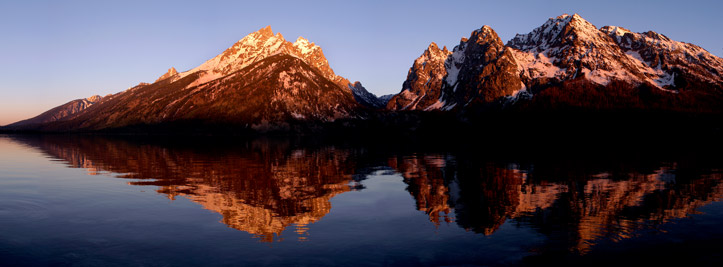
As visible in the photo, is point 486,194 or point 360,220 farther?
point 486,194

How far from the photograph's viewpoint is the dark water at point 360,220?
2334 centimetres

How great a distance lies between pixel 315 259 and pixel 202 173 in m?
43.0

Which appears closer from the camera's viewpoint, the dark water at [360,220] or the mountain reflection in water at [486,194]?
the dark water at [360,220]

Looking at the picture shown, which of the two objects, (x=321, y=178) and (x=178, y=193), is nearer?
(x=178, y=193)

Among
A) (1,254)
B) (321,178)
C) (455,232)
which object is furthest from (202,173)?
(455,232)

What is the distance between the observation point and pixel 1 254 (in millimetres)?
23328

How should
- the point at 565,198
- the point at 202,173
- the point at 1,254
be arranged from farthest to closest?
the point at 202,173
the point at 565,198
the point at 1,254

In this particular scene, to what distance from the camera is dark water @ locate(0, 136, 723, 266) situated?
76.6ft

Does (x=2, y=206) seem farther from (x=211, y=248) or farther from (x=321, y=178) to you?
(x=321, y=178)

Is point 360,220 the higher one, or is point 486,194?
point 486,194

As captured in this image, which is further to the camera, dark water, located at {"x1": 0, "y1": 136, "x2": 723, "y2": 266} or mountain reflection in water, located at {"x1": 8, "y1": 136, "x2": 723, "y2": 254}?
mountain reflection in water, located at {"x1": 8, "y1": 136, "x2": 723, "y2": 254}

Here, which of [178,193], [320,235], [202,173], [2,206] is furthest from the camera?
[202,173]

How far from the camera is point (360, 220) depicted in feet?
106

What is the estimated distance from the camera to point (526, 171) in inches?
2458
